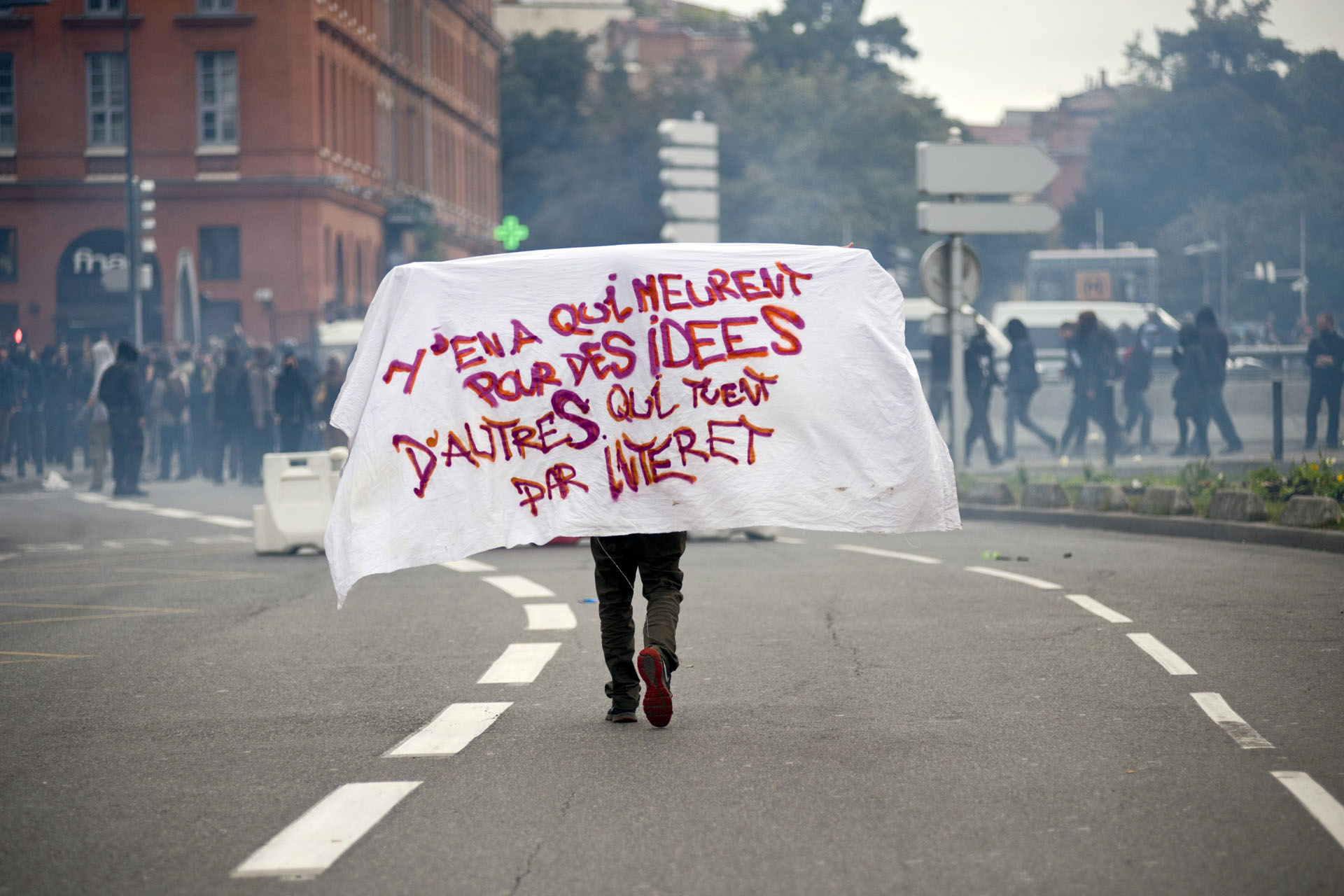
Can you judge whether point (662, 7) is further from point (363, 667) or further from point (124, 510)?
point (363, 667)

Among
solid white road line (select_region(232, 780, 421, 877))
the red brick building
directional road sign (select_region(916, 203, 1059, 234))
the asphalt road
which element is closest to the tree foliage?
the red brick building

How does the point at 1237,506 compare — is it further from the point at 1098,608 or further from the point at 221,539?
the point at 221,539

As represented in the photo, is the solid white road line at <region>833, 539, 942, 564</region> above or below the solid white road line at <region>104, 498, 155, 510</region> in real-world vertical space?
above

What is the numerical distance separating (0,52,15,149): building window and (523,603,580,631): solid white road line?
4688 centimetres

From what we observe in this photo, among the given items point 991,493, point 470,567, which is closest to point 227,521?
point 470,567

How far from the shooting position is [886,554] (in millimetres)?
16000

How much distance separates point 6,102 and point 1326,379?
134 feet

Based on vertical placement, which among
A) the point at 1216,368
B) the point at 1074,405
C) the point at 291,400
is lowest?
the point at 1074,405

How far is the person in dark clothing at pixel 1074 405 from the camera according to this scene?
26828 mm

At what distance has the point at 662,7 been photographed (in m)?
144

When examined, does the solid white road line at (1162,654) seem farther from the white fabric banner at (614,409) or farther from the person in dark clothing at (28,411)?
the person in dark clothing at (28,411)

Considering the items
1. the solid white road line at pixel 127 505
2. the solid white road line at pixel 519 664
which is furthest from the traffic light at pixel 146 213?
the solid white road line at pixel 519 664

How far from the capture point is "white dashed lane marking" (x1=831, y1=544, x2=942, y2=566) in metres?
15.1

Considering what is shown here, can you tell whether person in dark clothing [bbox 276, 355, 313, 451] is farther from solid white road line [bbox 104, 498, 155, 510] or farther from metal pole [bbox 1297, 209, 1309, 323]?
metal pole [bbox 1297, 209, 1309, 323]
